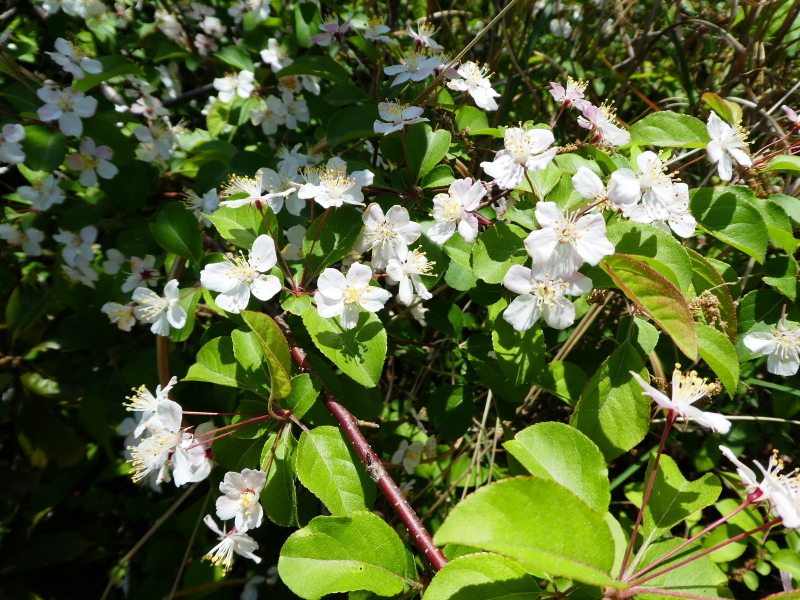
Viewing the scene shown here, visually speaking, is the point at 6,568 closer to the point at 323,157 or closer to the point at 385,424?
the point at 385,424

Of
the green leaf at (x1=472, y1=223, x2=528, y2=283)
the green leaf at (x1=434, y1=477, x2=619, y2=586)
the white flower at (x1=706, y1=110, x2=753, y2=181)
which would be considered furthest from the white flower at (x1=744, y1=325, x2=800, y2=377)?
the green leaf at (x1=434, y1=477, x2=619, y2=586)

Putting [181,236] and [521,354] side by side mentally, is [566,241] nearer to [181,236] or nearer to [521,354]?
[521,354]

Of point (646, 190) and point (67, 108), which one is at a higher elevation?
point (646, 190)

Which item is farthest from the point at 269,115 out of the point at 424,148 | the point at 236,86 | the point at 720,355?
the point at 720,355

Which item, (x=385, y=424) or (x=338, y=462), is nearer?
(x=338, y=462)

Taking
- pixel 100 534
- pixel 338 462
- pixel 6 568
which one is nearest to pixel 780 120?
pixel 338 462

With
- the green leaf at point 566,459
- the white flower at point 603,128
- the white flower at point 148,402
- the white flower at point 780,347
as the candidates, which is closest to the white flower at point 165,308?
the white flower at point 148,402
